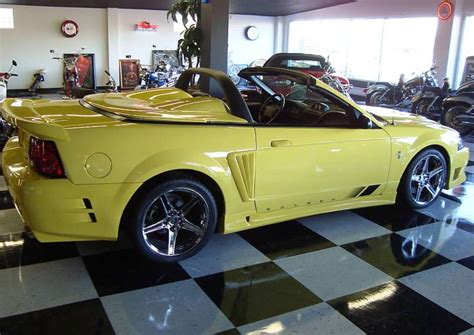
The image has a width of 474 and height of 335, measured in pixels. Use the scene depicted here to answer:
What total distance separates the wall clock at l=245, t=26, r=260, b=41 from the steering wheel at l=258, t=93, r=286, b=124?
12.1 meters

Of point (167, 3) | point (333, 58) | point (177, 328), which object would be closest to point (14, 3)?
point (167, 3)

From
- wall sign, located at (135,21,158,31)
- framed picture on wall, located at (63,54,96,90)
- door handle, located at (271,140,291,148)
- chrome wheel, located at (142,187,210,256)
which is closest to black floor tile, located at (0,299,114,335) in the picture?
chrome wheel, located at (142,187,210,256)

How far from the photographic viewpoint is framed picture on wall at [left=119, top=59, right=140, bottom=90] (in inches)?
512

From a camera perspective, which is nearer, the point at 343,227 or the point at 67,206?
the point at 67,206

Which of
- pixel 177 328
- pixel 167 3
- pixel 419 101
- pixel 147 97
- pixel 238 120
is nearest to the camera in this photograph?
pixel 177 328

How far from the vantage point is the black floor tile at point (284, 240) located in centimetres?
291

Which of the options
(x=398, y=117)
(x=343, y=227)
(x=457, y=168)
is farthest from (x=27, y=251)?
(x=457, y=168)

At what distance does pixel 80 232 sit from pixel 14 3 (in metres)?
11.4

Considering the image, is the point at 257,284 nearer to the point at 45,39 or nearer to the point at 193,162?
the point at 193,162

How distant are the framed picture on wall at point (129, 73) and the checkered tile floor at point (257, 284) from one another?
10241mm

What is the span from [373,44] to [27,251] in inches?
450

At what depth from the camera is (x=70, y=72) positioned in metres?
11.3

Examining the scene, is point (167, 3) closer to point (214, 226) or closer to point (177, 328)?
point (214, 226)

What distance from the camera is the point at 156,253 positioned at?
2615 millimetres
